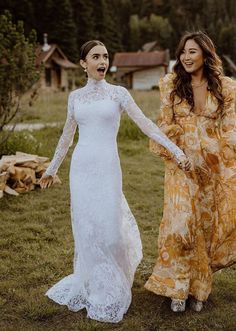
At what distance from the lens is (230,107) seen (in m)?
4.01

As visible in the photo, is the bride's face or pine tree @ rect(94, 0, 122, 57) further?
pine tree @ rect(94, 0, 122, 57)

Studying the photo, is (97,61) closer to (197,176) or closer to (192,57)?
(192,57)

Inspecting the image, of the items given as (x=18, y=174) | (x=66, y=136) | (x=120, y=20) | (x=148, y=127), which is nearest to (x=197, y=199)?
(x=148, y=127)

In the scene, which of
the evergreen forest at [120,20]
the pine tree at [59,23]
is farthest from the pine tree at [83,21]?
the pine tree at [59,23]

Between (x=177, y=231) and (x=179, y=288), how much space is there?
444mm

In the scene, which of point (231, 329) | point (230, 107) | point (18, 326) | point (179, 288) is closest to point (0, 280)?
point (18, 326)

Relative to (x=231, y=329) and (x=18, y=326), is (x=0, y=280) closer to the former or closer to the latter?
(x=18, y=326)

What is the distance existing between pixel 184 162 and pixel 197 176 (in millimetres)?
261

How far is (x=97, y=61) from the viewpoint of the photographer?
3994 millimetres

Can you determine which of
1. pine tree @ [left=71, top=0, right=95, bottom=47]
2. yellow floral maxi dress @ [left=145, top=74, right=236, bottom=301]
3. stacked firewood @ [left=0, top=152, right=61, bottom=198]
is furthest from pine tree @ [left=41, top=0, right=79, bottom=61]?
yellow floral maxi dress @ [left=145, top=74, right=236, bottom=301]

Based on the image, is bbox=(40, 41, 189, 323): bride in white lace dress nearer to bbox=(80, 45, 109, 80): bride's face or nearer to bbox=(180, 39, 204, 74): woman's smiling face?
bbox=(80, 45, 109, 80): bride's face

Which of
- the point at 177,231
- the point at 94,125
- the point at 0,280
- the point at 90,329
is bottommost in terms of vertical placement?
the point at 0,280

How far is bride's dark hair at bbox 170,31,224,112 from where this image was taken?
4.02m

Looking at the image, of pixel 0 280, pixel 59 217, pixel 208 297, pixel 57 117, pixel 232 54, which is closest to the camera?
pixel 208 297
